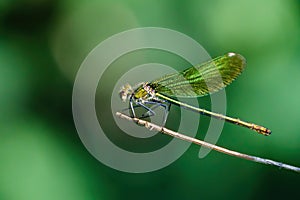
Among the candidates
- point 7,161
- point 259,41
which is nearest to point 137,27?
point 259,41

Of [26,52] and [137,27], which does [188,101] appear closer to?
[137,27]

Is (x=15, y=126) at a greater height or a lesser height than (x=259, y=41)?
lesser

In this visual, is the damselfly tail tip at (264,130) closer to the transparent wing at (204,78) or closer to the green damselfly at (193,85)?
the green damselfly at (193,85)

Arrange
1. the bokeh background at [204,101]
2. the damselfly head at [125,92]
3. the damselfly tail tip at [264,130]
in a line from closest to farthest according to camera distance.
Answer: the damselfly tail tip at [264,130] → the damselfly head at [125,92] → the bokeh background at [204,101]

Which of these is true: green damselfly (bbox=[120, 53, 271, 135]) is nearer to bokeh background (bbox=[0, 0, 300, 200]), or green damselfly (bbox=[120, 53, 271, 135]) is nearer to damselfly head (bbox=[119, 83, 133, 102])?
damselfly head (bbox=[119, 83, 133, 102])

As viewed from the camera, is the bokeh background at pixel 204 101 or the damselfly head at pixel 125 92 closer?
the damselfly head at pixel 125 92

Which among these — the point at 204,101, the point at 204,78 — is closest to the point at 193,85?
the point at 204,78

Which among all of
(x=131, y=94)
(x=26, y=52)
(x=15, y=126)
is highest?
(x=26, y=52)

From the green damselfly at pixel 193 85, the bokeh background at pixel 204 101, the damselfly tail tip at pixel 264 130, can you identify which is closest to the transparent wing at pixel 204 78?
the green damselfly at pixel 193 85
